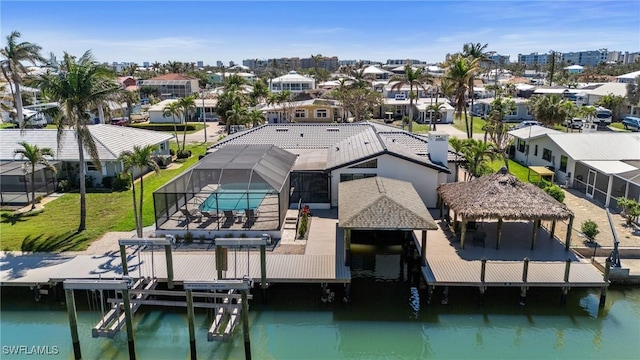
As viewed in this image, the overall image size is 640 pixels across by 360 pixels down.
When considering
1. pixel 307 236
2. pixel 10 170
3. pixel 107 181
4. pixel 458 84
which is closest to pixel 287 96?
pixel 458 84

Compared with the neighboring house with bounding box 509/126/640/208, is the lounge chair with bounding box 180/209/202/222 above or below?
below

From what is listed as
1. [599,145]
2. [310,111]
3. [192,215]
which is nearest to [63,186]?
[192,215]

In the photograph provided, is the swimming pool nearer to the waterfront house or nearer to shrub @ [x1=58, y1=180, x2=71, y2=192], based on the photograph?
the waterfront house

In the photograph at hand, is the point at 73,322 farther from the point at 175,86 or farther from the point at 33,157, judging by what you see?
the point at 175,86

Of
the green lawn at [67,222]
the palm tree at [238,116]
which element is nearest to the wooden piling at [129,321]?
the green lawn at [67,222]

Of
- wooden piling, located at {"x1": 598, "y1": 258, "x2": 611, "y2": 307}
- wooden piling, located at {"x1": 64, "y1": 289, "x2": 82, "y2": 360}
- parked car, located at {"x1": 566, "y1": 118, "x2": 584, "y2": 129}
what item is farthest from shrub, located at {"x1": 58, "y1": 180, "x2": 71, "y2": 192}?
parked car, located at {"x1": 566, "y1": 118, "x2": 584, "y2": 129}

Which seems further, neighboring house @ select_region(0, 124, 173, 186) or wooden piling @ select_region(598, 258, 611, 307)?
neighboring house @ select_region(0, 124, 173, 186)

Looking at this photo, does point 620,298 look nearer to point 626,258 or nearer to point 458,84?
point 626,258
